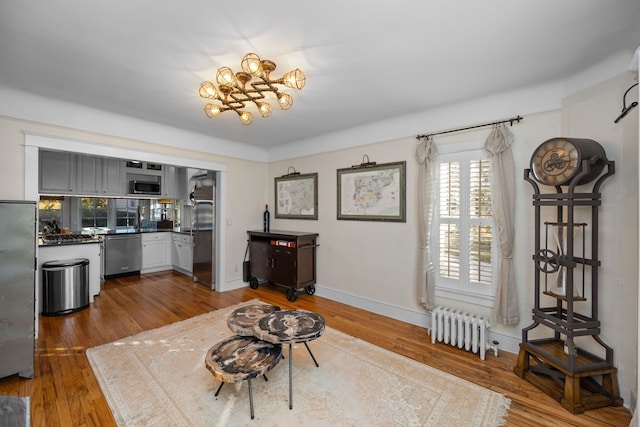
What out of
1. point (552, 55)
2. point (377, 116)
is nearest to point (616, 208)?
point (552, 55)

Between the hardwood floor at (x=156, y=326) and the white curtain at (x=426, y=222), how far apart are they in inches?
18.3

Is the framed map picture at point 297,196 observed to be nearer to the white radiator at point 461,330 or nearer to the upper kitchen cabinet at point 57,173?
the white radiator at point 461,330

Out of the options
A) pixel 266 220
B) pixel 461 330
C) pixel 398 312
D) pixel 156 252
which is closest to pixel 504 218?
pixel 461 330

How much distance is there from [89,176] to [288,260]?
421cm

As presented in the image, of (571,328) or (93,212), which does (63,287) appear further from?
(571,328)

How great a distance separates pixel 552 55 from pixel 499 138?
0.75 m

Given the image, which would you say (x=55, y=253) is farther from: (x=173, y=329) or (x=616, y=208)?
(x=616, y=208)

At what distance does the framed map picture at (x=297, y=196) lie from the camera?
4449 millimetres

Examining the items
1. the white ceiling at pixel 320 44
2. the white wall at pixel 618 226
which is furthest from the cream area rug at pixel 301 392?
the white ceiling at pixel 320 44

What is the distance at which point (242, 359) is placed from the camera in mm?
1812

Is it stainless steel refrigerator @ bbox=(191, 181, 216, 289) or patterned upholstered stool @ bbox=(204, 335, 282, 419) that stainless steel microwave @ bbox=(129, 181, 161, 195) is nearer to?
stainless steel refrigerator @ bbox=(191, 181, 216, 289)

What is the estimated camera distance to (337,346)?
2699 mm

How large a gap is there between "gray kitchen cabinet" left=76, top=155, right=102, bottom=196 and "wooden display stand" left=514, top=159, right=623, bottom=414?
22.0ft

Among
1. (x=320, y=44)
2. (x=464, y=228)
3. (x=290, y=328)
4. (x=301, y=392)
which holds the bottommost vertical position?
(x=301, y=392)
